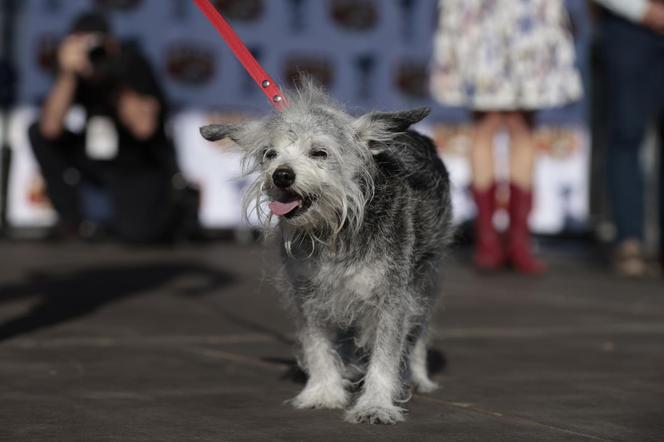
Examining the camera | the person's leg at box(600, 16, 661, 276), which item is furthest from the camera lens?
the person's leg at box(600, 16, 661, 276)

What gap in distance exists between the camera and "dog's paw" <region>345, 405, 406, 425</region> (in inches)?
133

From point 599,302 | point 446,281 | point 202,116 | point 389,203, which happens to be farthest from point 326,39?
point 389,203

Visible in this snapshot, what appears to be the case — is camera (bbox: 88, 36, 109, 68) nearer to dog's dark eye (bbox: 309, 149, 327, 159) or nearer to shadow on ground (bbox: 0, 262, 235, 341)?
shadow on ground (bbox: 0, 262, 235, 341)

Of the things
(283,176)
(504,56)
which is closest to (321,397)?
(283,176)

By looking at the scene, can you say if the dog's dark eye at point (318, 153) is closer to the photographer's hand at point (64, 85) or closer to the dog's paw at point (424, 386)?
the dog's paw at point (424, 386)

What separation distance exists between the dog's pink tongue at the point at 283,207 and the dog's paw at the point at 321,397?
0.60m

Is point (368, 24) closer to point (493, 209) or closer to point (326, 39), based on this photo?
point (326, 39)

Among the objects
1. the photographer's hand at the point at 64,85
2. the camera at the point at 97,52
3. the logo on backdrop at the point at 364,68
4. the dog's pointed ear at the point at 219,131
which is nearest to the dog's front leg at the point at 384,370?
the dog's pointed ear at the point at 219,131

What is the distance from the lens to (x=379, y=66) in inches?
452

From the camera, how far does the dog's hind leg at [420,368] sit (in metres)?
3.98

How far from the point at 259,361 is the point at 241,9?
6913 millimetres

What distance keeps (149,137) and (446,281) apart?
11.5 feet

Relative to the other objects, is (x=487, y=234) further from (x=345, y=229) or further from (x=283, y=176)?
(x=283, y=176)

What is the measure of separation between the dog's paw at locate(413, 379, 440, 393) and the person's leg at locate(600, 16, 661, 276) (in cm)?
475
